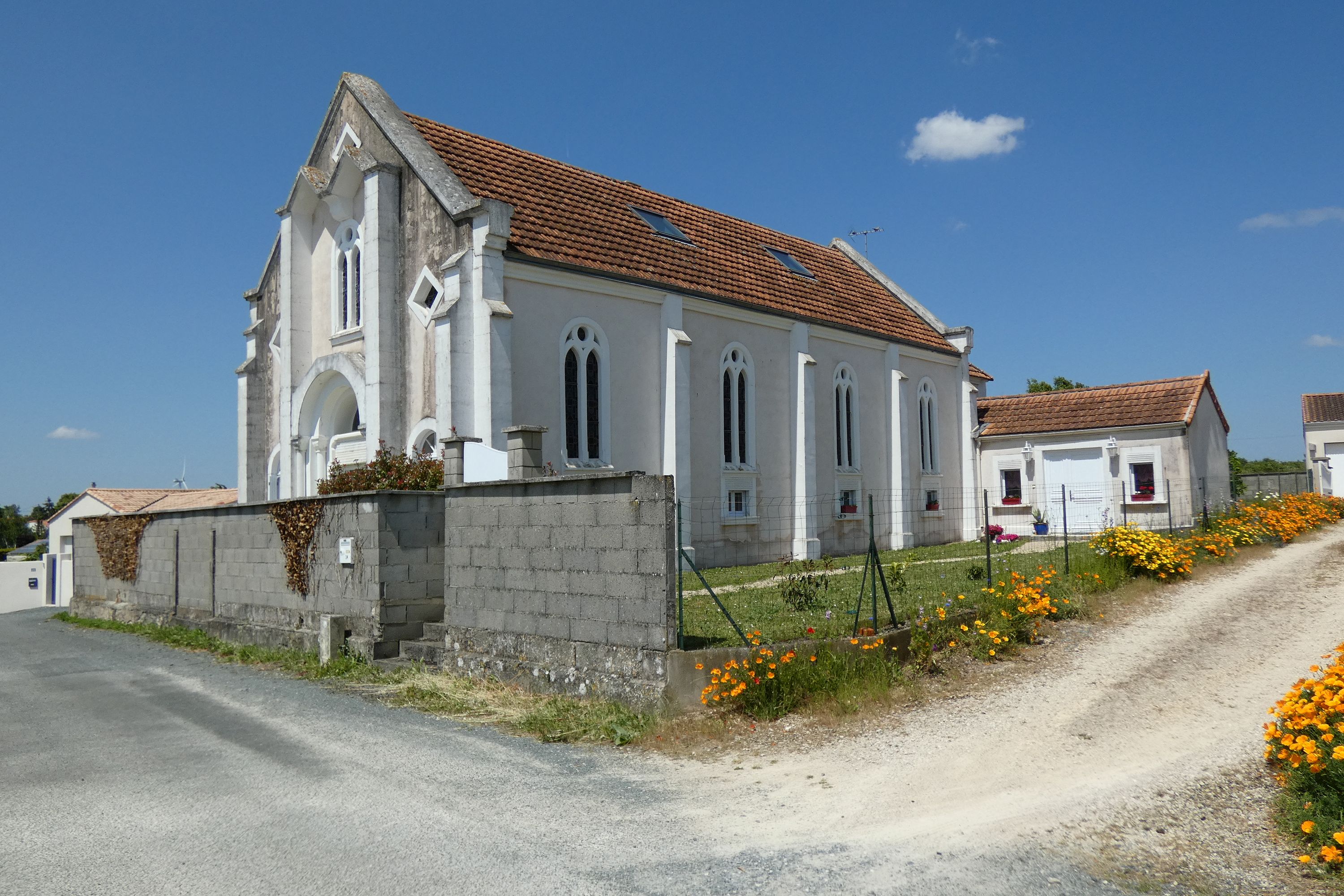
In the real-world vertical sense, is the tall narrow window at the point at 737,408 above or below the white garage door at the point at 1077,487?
above

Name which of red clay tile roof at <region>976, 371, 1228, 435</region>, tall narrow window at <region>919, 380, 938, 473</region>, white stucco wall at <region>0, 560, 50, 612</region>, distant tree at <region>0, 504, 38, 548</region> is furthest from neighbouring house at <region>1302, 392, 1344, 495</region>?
distant tree at <region>0, 504, 38, 548</region>

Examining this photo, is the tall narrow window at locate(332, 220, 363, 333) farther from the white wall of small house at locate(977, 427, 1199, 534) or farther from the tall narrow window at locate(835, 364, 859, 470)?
the white wall of small house at locate(977, 427, 1199, 534)

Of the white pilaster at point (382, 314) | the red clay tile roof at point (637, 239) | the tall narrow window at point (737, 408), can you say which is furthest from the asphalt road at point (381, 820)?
the tall narrow window at point (737, 408)

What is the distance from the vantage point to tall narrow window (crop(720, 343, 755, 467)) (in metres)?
22.3

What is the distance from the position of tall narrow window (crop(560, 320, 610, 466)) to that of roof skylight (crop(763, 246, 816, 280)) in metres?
9.30

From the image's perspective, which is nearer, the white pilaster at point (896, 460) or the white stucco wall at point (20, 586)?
the white pilaster at point (896, 460)

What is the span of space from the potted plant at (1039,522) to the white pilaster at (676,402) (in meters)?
11.9

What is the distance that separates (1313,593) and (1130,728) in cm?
745

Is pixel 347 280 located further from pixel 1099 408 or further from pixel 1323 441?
pixel 1323 441

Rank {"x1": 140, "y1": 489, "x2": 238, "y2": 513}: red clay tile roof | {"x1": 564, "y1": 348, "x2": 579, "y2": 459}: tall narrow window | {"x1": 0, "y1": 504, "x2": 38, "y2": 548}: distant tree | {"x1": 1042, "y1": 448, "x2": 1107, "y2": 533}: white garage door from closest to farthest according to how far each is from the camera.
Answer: {"x1": 564, "y1": 348, "x2": 579, "y2": 459}: tall narrow window < {"x1": 1042, "y1": 448, "x2": 1107, "y2": 533}: white garage door < {"x1": 140, "y1": 489, "x2": 238, "y2": 513}: red clay tile roof < {"x1": 0, "y1": 504, "x2": 38, "y2": 548}: distant tree

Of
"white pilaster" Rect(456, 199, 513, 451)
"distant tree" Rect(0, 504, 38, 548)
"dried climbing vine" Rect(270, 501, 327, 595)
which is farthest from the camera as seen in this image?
"distant tree" Rect(0, 504, 38, 548)

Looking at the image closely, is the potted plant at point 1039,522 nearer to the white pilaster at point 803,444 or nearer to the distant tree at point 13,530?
the white pilaster at point 803,444

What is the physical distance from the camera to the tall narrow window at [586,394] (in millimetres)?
18953

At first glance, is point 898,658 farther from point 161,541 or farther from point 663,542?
point 161,541
